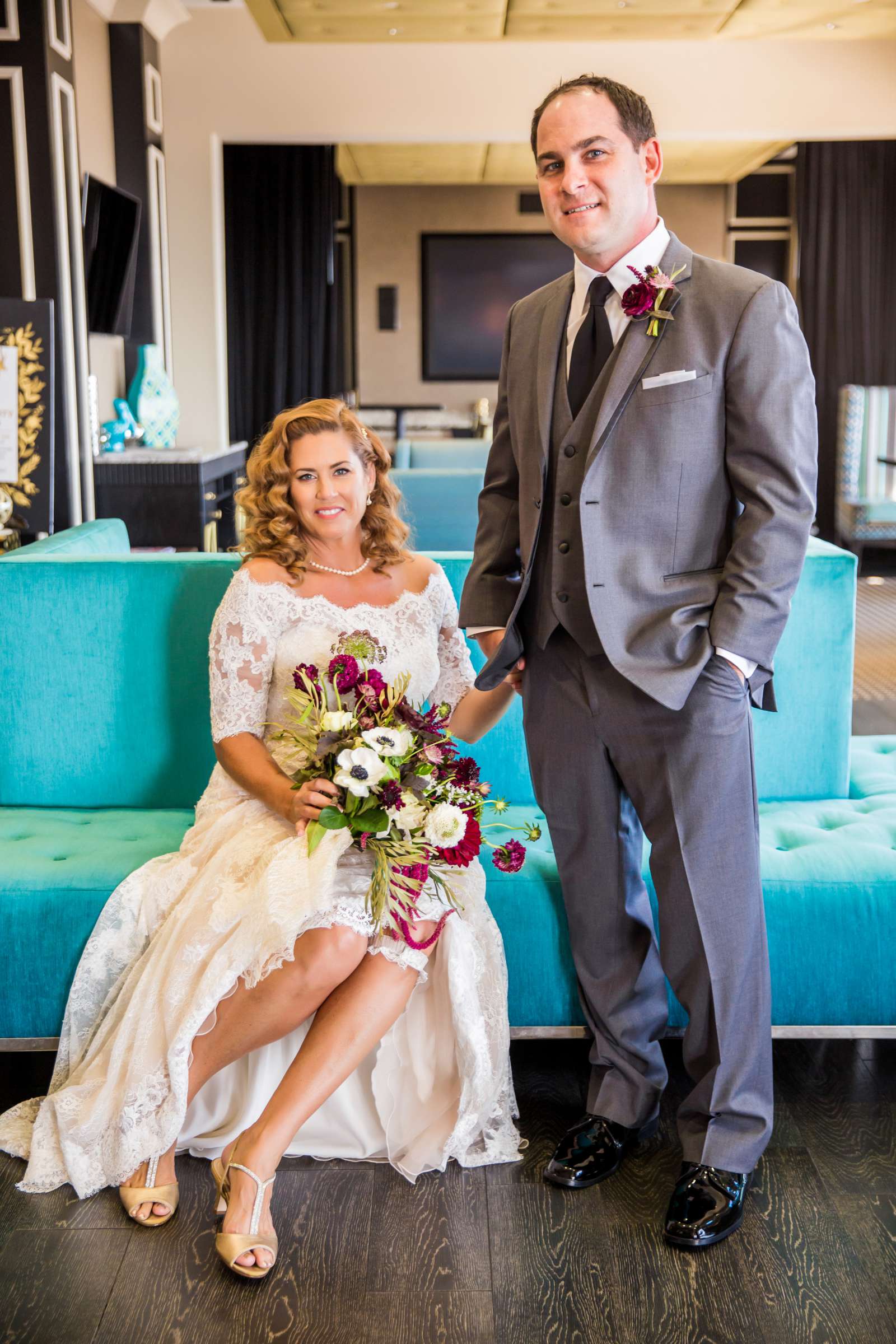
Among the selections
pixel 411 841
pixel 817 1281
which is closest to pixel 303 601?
pixel 411 841

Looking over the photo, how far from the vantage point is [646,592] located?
1852 mm

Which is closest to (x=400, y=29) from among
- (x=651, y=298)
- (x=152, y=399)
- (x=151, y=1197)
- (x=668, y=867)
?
(x=152, y=399)

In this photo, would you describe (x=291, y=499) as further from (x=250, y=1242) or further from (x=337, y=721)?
(x=250, y=1242)

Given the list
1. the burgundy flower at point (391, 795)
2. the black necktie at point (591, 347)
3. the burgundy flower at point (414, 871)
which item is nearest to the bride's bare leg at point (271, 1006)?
the burgundy flower at point (414, 871)

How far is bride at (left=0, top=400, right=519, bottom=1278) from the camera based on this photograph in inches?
78.3

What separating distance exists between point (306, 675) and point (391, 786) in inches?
13.1

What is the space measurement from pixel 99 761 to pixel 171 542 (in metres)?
3.97

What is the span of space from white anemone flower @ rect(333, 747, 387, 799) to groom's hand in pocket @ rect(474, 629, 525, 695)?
12.8 inches

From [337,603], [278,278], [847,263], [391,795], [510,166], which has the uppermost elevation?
[510,166]

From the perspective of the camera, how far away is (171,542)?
21.6 ft

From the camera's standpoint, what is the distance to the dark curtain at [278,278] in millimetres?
8867

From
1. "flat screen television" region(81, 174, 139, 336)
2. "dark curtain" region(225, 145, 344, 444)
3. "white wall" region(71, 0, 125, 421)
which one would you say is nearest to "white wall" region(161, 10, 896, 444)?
"white wall" region(71, 0, 125, 421)

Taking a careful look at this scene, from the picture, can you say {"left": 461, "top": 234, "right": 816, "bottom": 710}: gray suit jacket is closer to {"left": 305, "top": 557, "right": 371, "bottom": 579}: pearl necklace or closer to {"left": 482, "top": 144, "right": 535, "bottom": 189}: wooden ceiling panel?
{"left": 305, "top": 557, "right": 371, "bottom": 579}: pearl necklace

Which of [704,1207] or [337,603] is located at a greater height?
[337,603]
